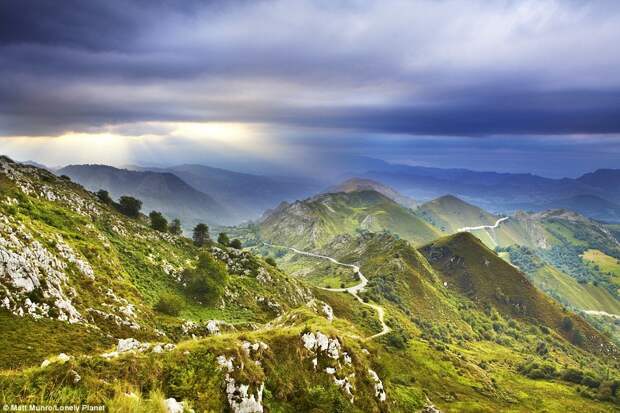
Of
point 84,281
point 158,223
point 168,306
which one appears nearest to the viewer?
point 84,281

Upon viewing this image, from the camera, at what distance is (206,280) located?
276 ft

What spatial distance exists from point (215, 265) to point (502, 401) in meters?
101

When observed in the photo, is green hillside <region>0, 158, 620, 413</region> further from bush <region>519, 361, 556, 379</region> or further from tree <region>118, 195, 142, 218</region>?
bush <region>519, 361, 556, 379</region>

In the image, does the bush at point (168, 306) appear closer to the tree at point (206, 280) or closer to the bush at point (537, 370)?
the tree at point (206, 280)

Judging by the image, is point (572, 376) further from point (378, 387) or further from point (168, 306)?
point (168, 306)

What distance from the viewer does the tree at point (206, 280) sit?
82500 mm

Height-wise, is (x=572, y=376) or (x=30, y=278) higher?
(x=30, y=278)

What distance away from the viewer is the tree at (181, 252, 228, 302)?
82500 mm

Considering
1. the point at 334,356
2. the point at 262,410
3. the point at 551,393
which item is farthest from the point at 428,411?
the point at 551,393

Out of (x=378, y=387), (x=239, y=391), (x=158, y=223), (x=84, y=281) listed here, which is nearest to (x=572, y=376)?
(x=378, y=387)

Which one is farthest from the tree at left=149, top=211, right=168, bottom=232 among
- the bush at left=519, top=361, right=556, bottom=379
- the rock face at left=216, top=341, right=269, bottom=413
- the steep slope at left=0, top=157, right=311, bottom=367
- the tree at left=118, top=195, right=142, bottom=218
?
the bush at left=519, top=361, right=556, bottom=379

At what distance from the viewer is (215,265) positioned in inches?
3578

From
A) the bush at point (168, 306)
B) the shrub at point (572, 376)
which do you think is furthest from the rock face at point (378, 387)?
the shrub at point (572, 376)

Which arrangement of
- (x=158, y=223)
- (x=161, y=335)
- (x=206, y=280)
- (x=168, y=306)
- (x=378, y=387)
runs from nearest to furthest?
(x=378, y=387), (x=161, y=335), (x=168, y=306), (x=206, y=280), (x=158, y=223)
